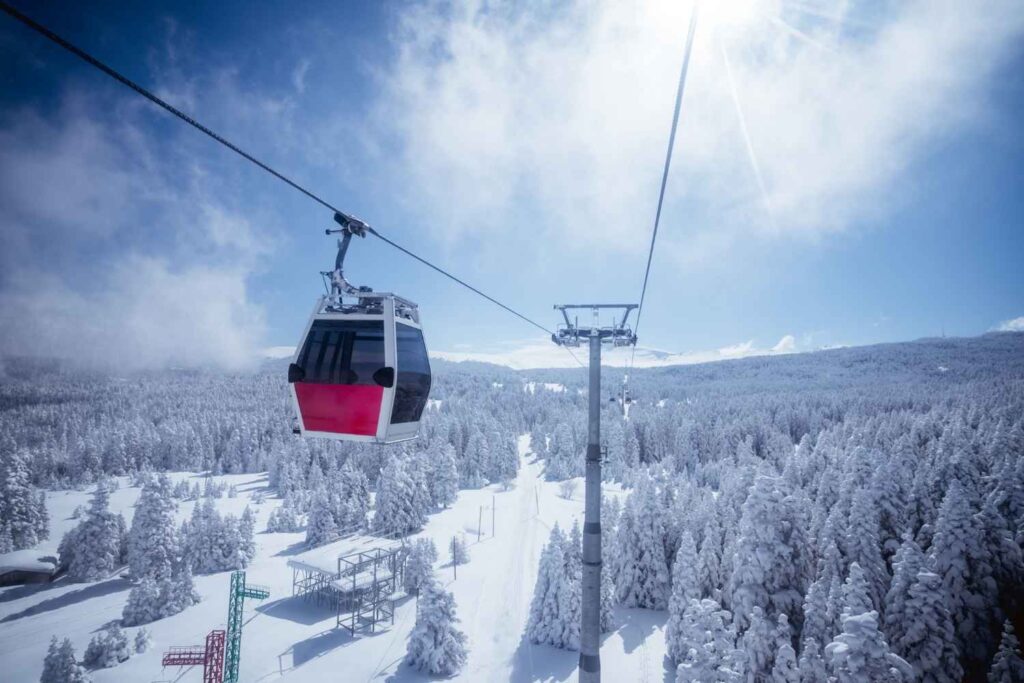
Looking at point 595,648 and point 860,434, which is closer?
point 595,648

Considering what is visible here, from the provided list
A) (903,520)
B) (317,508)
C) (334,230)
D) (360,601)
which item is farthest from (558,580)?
(317,508)

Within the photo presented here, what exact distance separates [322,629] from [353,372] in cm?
3768

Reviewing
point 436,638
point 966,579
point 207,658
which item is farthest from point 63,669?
point 966,579

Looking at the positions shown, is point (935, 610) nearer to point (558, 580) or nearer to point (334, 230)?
point (558, 580)

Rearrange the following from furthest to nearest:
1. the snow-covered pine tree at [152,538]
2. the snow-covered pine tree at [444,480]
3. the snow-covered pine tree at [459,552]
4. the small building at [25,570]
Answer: the snow-covered pine tree at [444,480] → the snow-covered pine tree at [459,552] → the small building at [25,570] → the snow-covered pine tree at [152,538]

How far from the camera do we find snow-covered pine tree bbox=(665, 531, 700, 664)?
94.0ft

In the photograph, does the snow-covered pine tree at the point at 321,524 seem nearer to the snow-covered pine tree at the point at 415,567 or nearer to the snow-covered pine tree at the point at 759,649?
the snow-covered pine tree at the point at 415,567

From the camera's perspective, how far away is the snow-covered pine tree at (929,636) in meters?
19.1

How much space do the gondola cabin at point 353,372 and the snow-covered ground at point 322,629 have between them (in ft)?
96.4

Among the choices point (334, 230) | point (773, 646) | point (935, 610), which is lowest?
point (773, 646)

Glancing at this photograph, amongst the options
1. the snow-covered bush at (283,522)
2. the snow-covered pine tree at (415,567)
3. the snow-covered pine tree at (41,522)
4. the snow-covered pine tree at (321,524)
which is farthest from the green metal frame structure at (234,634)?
the snow-covered pine tree at (41,522)

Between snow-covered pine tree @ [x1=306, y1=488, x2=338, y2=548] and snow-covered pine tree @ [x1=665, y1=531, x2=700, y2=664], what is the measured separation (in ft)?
134

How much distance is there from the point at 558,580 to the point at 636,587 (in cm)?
1150

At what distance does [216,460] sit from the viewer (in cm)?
10475
